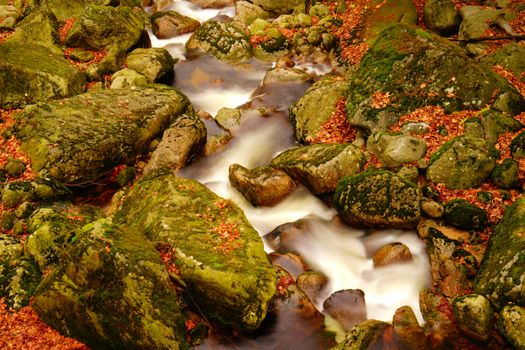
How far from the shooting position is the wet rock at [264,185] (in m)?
11.4

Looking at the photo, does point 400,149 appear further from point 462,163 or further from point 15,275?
point 15,275

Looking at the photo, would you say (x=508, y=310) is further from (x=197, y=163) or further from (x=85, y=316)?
(x=197, y=163)

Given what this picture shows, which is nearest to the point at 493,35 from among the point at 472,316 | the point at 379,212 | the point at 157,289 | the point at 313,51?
the point at 313,51

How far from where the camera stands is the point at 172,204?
962 cm

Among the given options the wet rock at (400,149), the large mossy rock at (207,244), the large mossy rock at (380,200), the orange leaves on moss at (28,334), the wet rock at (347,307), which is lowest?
the orange leaves on moss at (28,334)

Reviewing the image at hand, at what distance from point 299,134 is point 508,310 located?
25.3 ft

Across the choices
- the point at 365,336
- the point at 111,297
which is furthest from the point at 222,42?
the point at 365,336

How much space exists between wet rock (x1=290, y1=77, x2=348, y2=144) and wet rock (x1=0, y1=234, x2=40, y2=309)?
8.07 metres

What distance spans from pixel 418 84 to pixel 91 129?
9273mm

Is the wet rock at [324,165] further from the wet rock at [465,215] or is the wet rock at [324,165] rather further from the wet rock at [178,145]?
the wet rock at [178,145]

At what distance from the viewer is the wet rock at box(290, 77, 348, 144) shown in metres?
13.1

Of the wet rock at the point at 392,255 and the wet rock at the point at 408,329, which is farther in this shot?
the wet rock at the point at 392,255

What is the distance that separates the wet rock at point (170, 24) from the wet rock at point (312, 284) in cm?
1417

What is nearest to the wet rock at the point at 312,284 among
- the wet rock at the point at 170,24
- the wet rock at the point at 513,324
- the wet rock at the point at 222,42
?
the wet rock at the point at 513,324
